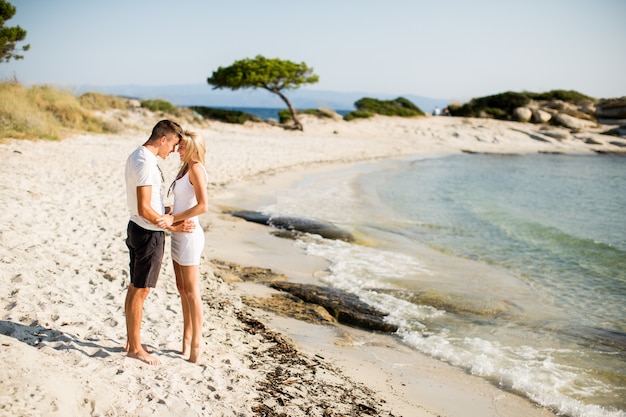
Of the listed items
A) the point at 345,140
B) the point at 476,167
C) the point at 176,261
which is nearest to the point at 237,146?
the point at 345,140

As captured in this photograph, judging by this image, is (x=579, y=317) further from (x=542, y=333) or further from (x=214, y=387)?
(x=214, y=387)

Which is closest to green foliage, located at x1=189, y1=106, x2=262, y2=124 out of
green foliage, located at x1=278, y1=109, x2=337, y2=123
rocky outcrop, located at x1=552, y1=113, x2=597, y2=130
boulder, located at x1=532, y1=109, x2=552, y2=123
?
green foliage, located at x1=278, y1=109, x2=337, y2=123

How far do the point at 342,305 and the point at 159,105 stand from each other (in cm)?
2260

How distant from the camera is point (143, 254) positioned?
3.90 m

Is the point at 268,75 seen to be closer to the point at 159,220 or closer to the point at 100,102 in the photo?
the point at 100,102

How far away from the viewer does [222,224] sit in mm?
10086

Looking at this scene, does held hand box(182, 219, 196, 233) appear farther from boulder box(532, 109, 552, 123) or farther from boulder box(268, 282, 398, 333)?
boulder box(532, 109, 552, 123)

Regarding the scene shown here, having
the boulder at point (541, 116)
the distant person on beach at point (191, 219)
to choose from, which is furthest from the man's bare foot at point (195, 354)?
the boulder at point (541, 116)

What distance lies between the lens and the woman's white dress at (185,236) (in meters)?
4.07

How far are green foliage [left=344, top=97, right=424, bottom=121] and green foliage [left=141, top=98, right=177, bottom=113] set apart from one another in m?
15.5

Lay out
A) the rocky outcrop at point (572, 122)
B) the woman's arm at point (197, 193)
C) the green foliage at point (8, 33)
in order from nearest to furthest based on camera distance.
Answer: the woman's arm at point (197, 193) → the green foliage at point (8, 33) → the rocky outcrop at point (572, 122)

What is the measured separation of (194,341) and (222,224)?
19.5ft

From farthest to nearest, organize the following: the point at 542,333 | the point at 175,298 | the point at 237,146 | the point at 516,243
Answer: the point at 237,146 < the point at 516,243 < the point at 542,333 < the point at 175,298

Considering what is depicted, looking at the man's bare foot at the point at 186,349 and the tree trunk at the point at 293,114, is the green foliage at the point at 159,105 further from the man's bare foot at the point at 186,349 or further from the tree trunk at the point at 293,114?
the man's bare foot at the point at 186,349
